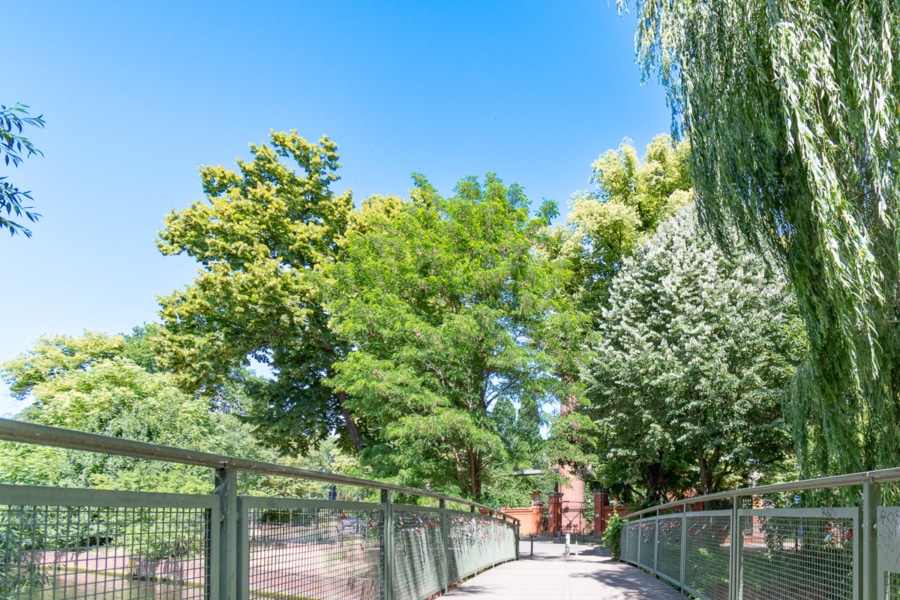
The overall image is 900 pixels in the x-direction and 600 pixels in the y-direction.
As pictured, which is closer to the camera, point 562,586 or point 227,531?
point 227,531

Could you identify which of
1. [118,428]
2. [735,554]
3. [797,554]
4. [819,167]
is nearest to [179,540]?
[797,554]

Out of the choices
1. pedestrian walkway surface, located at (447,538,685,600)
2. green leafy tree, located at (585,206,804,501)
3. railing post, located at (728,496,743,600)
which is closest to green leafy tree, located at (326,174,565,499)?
pedestrian walkway surface, located at (447,538,685,600)

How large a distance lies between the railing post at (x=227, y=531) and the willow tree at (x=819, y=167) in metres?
5.20

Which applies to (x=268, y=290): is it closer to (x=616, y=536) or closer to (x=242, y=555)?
(x=616, y=536)

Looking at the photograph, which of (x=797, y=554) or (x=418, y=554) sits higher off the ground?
(x=797, y=554)

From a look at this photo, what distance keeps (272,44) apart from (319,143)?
7.05m

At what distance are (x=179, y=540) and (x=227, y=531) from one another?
348 millimetres

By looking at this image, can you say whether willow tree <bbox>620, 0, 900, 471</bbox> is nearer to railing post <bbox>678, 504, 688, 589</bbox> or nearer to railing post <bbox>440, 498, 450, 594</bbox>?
railing post <bbox>678, 504, 688, 589</bbox>

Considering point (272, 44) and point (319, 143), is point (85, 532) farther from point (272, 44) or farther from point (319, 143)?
point (319, 143)

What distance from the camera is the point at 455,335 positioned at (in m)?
14.8

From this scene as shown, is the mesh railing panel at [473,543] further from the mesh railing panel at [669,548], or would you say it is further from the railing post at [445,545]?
the mesh railing panel at [669,548]

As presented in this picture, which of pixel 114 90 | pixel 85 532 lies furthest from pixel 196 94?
pixel 85 532

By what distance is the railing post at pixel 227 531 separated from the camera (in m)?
2.92

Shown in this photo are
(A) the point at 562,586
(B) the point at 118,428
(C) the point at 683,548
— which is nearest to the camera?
(C) the point at 683,548
